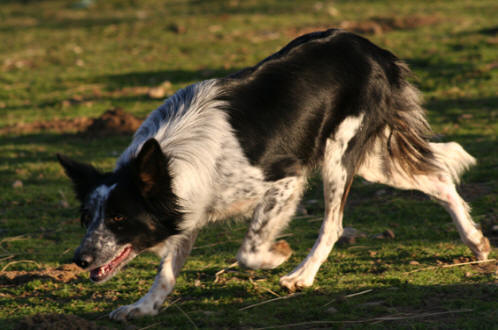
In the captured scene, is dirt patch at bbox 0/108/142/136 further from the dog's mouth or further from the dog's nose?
the dog's nose

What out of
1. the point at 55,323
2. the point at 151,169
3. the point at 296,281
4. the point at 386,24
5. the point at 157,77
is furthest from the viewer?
the point at 386,24

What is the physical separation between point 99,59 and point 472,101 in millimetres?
8513

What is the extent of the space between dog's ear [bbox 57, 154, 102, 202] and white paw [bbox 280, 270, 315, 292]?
1474 millimetres

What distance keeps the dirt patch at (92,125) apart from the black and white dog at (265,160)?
214 inches

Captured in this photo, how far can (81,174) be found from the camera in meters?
4.45

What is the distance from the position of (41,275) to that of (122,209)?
1522 mm

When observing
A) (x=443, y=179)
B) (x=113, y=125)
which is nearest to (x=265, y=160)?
(x=443, y=179)

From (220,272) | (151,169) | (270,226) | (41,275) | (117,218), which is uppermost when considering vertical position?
(151,169)

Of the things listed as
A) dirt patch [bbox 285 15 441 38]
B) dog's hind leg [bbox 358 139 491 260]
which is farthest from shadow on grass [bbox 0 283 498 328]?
dirt patch [bbox 285 15 441 38]

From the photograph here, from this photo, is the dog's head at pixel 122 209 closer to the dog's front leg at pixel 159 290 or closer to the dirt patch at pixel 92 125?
the dog's front leg at pixel 159 290

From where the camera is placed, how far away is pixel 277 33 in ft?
53.2

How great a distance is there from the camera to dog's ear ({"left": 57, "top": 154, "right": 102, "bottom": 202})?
174 inches

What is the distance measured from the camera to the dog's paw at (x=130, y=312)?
14.8 ft

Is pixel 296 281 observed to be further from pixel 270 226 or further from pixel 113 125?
pixel 113 125
